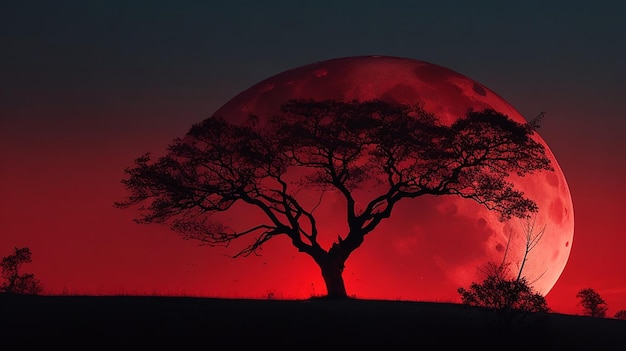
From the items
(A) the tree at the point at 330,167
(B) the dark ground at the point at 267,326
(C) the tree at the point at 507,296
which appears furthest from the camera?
(A) the tree at the point at 330,167

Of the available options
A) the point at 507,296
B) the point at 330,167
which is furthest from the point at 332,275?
the point at 507,296

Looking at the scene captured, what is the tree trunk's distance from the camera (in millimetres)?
36156

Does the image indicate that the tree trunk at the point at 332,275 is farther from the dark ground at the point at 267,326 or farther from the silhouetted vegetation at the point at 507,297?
the silhouetted vegetation at the point at 507,297

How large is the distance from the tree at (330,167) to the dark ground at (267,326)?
6274 mm

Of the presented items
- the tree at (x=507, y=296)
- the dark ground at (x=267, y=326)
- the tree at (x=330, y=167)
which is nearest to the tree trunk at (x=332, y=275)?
the tree at (x=330, y=167)

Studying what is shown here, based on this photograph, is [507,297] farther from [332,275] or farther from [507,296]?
[332,275]

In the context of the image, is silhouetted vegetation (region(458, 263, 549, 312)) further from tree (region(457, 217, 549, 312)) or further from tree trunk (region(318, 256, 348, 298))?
tree trunk (region(318, 256, 348, 298))

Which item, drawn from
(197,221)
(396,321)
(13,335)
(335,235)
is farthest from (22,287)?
(396,321)

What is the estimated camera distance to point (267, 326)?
2653cm

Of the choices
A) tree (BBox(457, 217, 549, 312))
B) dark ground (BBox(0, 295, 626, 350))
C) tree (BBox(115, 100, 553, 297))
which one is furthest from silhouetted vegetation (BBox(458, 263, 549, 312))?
tree (BBox(115, 100, 553, 297))

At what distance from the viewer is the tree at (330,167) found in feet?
118

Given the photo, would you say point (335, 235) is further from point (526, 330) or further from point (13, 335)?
point (13, 335)

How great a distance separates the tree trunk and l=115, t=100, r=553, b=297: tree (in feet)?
0.14

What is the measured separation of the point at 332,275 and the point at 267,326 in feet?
33.3
